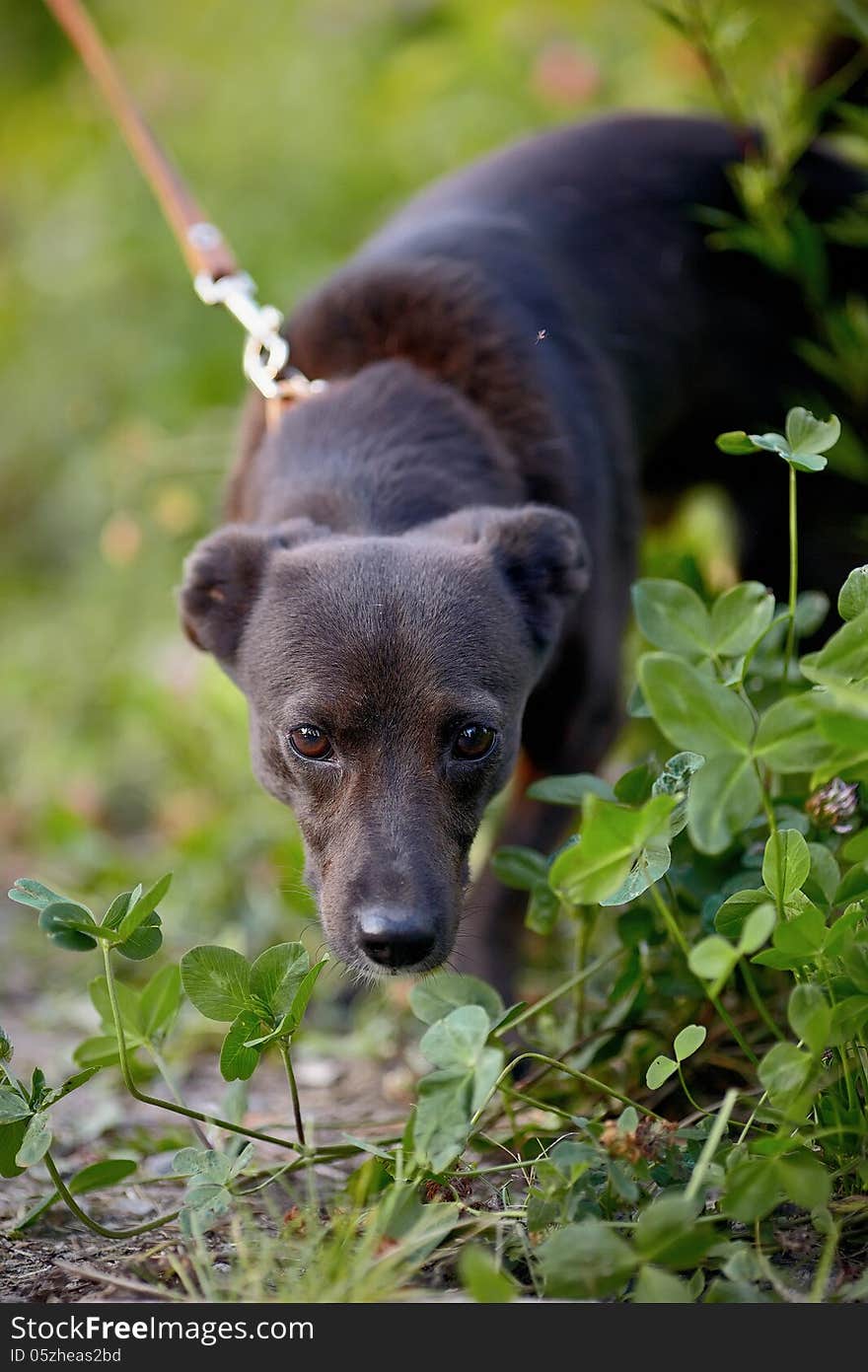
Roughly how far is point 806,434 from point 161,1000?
1.17m

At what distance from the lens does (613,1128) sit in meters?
1.72

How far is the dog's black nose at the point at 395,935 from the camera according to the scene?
6.35ft

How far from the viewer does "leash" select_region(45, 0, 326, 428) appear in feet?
9.14

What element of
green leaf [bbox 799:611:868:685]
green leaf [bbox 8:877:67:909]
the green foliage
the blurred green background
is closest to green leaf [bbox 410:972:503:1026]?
the green foliage

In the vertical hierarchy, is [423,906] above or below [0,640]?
above

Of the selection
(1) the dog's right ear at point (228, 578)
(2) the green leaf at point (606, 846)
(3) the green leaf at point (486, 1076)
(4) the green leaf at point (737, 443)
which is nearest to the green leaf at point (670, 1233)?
(3) the green leaf at point (486, 1076)

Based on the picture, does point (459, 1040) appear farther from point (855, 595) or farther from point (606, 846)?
point (855, 595)

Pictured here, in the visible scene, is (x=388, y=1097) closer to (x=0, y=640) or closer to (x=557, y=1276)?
(x=557, y=1276)

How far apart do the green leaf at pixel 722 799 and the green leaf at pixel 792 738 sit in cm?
3

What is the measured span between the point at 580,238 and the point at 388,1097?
1.93 meters

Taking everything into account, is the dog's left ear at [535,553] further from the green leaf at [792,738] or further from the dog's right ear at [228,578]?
the green leaf at [792,738]

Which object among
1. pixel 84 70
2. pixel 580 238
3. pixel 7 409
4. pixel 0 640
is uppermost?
pixel 84 70

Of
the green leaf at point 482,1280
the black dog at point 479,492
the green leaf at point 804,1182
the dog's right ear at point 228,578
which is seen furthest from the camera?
the dog's right ear at point 228,578

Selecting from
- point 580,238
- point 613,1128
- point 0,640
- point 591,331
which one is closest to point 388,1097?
point 613,1128
